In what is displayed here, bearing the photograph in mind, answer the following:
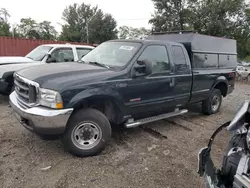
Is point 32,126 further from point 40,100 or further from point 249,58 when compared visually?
point 249,58

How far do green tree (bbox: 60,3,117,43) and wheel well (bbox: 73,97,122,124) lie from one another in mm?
34821

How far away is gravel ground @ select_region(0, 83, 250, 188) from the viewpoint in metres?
3.12

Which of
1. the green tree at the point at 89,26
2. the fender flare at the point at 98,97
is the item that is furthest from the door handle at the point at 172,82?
the green tree at the point at 89,26

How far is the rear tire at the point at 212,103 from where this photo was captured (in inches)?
245

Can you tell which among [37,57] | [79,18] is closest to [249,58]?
[79,18]

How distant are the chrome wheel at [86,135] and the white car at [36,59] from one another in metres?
3.53

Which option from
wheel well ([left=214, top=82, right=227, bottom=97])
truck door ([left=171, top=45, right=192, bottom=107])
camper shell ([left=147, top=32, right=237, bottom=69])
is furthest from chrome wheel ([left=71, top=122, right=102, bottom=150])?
wheel well ([left=214, top=82, right=227, bottom=97])

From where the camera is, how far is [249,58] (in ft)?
181

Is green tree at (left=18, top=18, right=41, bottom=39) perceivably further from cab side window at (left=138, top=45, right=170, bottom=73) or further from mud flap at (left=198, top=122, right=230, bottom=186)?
mud flap at (left=198, top=122, right=230, bottom=186)

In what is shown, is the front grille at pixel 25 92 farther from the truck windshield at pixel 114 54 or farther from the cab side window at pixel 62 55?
the cab side window at pixel 62 55

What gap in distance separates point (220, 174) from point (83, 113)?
2078 mm

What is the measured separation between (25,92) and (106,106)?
1.30 meters

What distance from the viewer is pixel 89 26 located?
4138cm

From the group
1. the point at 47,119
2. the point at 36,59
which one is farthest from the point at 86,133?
the point at 36,59
